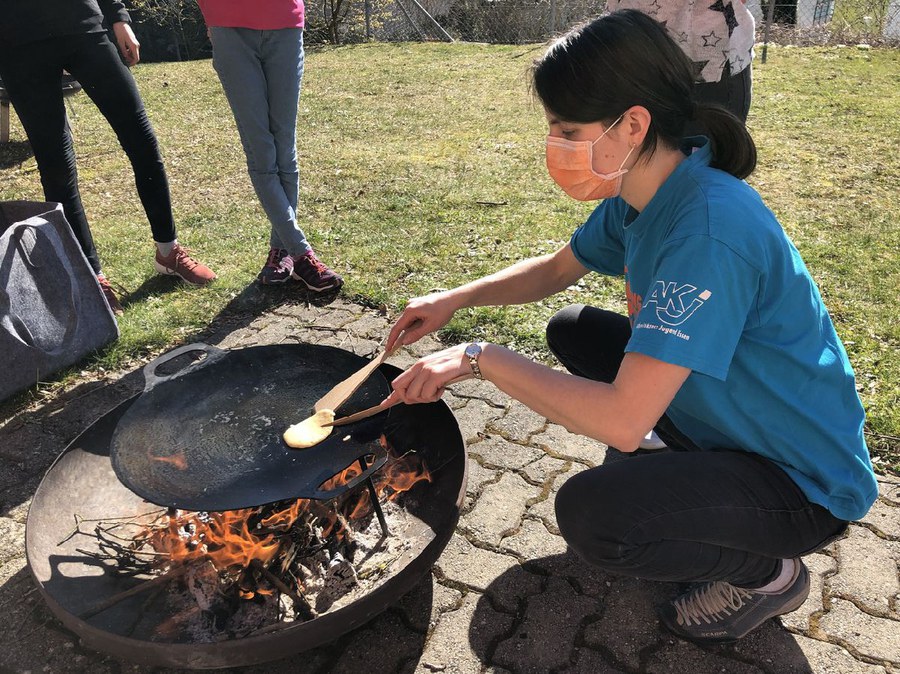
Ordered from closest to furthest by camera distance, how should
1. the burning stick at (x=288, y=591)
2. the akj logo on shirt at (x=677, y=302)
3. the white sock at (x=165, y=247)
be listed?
the akj logo on shirt at (x=677, y=302)
the burning stick at (x=288, y=591)
the white sock at (x=165, y=247)

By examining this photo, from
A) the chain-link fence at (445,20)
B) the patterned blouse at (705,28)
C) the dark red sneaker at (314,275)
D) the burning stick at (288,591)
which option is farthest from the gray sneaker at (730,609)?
the chain-link fence at (445,20)

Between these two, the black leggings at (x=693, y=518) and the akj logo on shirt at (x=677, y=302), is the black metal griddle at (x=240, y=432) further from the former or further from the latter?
the akj logo on shirt at (x=677, y=302)

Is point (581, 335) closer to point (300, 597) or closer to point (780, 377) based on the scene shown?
point (780, 377)

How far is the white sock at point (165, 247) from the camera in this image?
4.00 meters

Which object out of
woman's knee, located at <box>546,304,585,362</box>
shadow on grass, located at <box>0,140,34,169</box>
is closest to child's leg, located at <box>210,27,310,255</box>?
woman's knee, located at <box>546,304,585,362</box>

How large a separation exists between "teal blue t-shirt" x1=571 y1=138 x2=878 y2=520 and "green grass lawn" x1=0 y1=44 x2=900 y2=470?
0.57m

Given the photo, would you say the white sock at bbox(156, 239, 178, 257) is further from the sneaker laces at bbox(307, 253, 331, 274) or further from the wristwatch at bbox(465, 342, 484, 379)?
the wristwatch at bbox(465, 342, 484, 379)

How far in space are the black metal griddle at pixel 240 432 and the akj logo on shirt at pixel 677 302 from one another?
2.51ft

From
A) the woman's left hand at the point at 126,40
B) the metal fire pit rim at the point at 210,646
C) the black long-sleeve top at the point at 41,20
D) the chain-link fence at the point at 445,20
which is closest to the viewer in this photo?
the metal fire pit rim at the point at 210,646

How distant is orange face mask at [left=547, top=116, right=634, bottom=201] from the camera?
173 cm

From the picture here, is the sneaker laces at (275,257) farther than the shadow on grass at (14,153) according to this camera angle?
No

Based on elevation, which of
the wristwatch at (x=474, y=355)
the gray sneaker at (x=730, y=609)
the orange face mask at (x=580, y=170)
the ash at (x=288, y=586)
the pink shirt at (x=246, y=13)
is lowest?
the gray sneaker at (x=730, y=609)

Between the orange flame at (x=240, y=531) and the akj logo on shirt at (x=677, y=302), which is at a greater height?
the akj logo on shirt at (x=677, y=302)

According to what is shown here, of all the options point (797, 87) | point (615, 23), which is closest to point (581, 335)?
point (615, 23)
